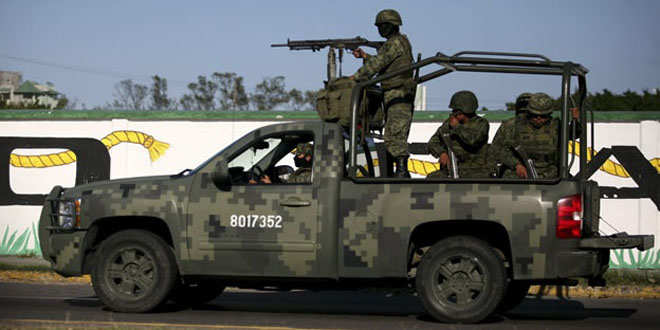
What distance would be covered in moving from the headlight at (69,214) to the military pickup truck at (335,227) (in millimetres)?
14

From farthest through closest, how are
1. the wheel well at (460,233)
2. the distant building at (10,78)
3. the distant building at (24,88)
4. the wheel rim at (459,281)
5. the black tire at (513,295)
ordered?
1. the distant building at (10,78)
2. the distant building at (24,88)
3. the black tire at (513,295)
4. the wheel well at (460,233)
5. the wheel rim at (459,281)

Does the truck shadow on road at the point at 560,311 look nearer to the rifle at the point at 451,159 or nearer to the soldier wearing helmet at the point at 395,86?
the rifle at the point at 451,159

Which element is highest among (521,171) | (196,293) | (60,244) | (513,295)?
(521,171)

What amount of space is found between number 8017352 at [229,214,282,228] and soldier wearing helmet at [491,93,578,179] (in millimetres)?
2521

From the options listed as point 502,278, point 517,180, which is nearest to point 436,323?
point 502,278

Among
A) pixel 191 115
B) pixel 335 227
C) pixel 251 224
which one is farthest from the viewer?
pixel 191 115

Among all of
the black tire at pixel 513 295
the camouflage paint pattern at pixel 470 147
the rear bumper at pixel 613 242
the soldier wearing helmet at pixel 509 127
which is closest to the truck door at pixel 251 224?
the camouflage paint pattern at pixel 470 147

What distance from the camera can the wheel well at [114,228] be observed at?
8672 millimetres

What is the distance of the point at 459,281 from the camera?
311 inches

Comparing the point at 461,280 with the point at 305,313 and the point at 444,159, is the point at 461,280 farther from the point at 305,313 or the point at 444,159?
the point at 305,313

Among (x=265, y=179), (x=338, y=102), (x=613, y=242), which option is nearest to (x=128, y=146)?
(x=265, y=179)

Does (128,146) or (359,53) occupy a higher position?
(359,53)

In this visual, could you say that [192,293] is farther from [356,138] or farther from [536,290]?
[536,290]

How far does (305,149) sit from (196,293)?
7.53ft
